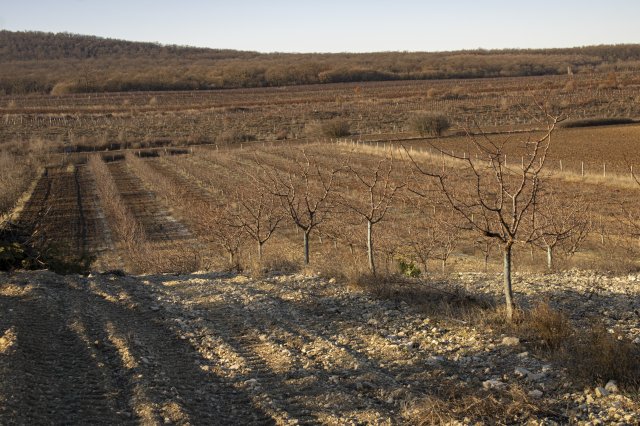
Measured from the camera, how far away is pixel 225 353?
857 cm

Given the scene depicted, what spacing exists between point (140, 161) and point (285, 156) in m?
11.3

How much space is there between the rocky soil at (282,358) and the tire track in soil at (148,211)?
1770 centimetres

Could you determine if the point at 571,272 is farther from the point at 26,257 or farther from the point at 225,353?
the point at 26,257

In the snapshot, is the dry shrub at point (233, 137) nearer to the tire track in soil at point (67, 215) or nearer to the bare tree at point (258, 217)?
the tire track in soil at point (67, 215)

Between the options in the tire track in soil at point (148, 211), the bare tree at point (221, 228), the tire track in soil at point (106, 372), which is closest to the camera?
the tire track in soil at point (106, 372)

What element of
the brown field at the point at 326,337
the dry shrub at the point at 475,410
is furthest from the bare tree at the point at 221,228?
the dry shrub at the point at 475,410

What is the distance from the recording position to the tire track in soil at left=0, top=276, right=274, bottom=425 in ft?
22.0

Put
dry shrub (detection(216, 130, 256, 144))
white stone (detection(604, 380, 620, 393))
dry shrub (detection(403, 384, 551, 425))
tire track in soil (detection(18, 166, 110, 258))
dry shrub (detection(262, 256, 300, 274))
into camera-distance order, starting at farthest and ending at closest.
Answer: dry shrub (detection(216, 130, 256, 144)) → tire track in soil (detection(18, 166, 110, 258)) → dry shrub (detection(262, 256, 300, 274)) → white stone (detection(604, 380, 620, 393)) → dry shrub (detection(403, 384, 551, 425))

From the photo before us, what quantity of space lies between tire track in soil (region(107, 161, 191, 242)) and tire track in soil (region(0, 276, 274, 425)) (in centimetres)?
1859

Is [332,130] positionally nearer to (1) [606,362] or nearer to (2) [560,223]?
(2) [560,223]

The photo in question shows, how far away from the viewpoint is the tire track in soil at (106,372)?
263 inches

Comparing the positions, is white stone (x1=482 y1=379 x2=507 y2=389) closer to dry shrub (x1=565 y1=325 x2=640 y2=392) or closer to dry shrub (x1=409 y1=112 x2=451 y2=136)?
dry shrub (x1=565 y1=325 x2=640 y2=392)

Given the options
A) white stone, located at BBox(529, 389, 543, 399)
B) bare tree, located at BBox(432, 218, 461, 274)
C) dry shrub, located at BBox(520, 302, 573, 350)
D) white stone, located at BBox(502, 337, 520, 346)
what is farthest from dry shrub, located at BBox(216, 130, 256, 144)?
white stone, located at BBox(529, 389, 543, 399)

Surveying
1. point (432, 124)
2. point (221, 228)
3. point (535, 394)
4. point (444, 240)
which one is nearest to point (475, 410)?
point (535, 394)
